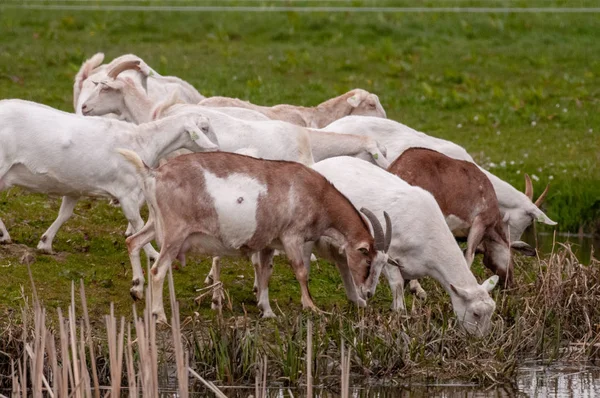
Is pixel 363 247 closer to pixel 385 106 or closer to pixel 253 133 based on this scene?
pixel 253 133

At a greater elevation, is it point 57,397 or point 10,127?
point 10,127

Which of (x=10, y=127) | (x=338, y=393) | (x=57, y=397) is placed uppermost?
(x=10, y=127)

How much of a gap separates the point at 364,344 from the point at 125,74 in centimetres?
580

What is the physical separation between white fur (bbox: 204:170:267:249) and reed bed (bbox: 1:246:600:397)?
2.24 feet

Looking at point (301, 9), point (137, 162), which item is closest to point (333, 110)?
point (137, 162)

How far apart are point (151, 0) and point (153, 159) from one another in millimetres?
18089

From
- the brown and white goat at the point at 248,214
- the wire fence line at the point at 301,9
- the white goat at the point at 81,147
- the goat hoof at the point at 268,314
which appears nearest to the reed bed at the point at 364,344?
the goat hoof at the point at 268,314

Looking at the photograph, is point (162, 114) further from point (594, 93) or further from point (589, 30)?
point (589, 30)

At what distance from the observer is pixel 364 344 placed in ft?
31.7

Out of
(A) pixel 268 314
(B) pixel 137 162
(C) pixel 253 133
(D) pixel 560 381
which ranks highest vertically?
(B) pixel 137 162

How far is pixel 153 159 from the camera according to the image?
11617mm

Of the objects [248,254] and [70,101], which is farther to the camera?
[70,101]

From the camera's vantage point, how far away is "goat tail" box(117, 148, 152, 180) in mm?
10008

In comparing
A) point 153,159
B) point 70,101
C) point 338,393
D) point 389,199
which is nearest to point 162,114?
point 153,159
